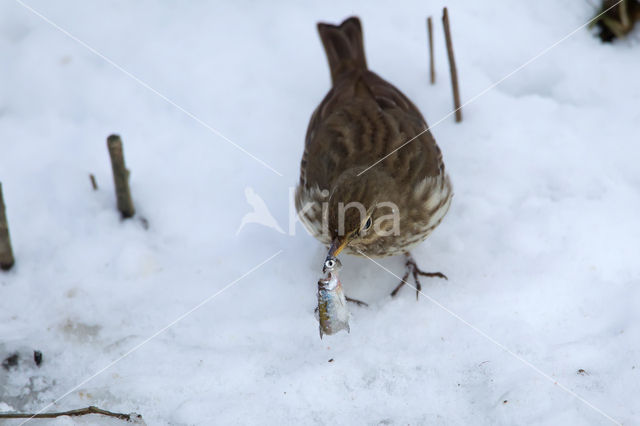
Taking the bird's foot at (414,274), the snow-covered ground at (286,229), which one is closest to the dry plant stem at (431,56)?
the snow-covered ground at (286,229)

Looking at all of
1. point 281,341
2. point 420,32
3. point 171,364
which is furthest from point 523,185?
point 171,364

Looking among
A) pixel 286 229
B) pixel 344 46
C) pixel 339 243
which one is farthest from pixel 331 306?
pixel 344 46

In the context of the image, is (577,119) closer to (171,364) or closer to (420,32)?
(420,32)

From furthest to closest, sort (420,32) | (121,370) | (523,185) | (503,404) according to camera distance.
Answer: (420,32) < (523,185) < (121,370) < (503,404)

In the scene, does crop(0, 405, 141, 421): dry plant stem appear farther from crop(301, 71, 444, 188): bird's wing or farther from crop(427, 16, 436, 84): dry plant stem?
crop(427, 16, 436, 84): dry plant stem

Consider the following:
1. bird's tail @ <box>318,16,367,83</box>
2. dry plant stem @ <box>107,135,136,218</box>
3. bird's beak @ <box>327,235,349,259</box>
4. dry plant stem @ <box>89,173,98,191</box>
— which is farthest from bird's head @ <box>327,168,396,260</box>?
dry plant stem @ <box>89,173,98,191</box>

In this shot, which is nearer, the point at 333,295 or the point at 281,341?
the point at 333,295

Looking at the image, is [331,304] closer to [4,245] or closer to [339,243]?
[339,243]
